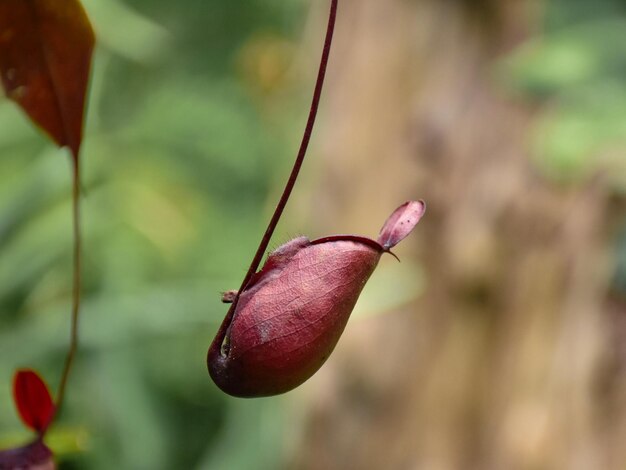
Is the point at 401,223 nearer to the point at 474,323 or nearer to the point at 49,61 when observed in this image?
the point at 49,61

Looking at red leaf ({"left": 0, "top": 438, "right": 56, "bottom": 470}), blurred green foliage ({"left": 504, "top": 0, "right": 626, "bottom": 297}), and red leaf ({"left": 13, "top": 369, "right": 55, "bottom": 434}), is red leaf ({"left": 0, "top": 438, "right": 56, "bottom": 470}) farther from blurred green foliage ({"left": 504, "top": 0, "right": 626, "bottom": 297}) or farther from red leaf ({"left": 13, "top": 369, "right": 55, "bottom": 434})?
blurred green foliage ({"left": 504, "top": 0, "right": 626, "bottom": 297})

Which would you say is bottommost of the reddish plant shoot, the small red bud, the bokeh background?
the bokeh background

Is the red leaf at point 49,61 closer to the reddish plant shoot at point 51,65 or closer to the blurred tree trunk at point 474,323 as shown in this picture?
the reddish plant shoot at point 51,65

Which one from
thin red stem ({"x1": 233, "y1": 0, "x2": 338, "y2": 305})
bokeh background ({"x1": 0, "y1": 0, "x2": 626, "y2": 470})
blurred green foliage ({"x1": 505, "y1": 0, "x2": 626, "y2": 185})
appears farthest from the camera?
bokeh background ({"x1": 0, "y1": 0, "x2": 626, "y2": 470})

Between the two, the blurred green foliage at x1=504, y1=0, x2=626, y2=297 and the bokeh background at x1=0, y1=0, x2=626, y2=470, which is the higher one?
the blurred green foliage at x1=504, y1=0, x2=626, y2=297

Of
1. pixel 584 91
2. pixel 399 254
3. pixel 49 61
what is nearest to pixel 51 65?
pixel 49 61

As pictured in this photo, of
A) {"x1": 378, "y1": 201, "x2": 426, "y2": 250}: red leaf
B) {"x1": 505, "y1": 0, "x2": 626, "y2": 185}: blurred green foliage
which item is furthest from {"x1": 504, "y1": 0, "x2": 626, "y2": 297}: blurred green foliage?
{"x1": 378, "y1": 201, "x2": 426, "y2": 250}: red leaf

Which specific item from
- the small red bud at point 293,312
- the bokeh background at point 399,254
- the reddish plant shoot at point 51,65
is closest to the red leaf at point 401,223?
the small red bud at point 293,312
